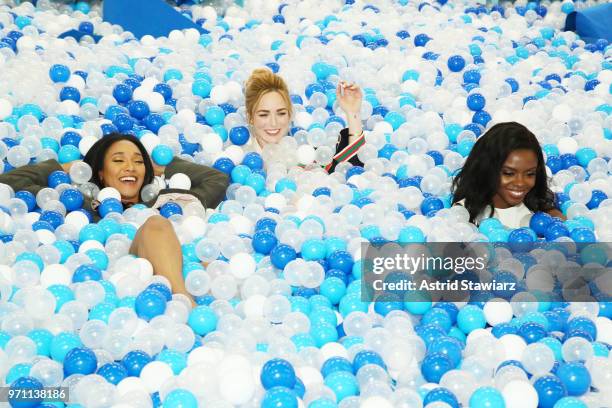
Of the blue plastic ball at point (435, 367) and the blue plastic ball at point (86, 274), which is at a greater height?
the blue plastic ball at point (86, 274)

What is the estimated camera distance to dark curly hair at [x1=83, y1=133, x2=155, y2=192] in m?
3.06

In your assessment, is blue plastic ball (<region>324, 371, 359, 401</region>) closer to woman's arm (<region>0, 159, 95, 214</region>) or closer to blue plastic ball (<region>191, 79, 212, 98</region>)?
woman's arm (<region>0, 159, 95, 214</region>)

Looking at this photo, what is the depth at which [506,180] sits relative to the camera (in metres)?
2.82

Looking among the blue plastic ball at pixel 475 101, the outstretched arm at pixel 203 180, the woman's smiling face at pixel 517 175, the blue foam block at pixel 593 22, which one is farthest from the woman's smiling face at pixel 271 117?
the blue foam block at pixel 593 22

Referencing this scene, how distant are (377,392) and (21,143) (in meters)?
1.81

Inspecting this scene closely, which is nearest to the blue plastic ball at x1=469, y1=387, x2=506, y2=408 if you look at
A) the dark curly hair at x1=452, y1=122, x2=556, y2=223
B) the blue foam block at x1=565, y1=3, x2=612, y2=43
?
the dark curly hair at x1=452, y1=122, x2=556, y2=223

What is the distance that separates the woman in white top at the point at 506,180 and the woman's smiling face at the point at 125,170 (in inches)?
42.2

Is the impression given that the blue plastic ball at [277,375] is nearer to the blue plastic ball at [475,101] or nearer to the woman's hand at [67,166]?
the woman's hand at [67,166]

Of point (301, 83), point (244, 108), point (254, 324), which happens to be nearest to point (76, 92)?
point (244, 108)

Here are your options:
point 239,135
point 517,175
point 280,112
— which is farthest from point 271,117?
point 517,175

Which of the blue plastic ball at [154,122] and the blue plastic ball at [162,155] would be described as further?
the blue plastic ball at [154,122]

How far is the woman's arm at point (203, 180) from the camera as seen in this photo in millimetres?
3010

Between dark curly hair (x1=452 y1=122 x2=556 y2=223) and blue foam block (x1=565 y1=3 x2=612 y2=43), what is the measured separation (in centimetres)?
219

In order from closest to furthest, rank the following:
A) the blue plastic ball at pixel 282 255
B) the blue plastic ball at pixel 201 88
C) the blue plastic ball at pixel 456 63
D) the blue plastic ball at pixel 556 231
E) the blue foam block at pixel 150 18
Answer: the blue plastic ball at pixel 282 255
the blue plastic ball at pixel 556 231
the blue plastic ball at pixel 201 88
the blue plastic ball at pixel 456 63
the blue foam block at pixel 150 18
